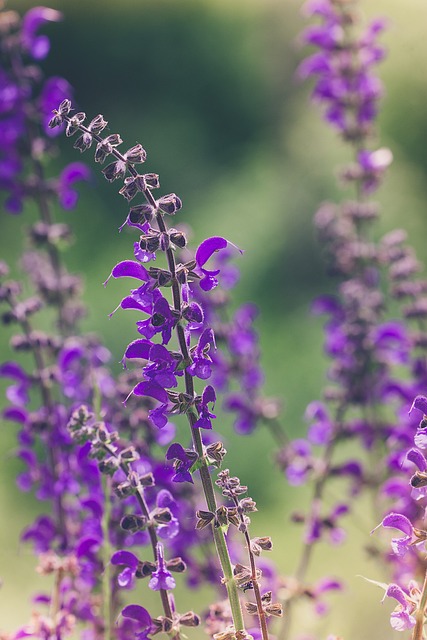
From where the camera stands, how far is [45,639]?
3.51ft

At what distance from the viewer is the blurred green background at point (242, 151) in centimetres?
405

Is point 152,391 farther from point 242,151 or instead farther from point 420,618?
point 242,151

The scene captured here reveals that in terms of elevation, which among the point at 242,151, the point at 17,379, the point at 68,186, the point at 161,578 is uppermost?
the point at 242,151

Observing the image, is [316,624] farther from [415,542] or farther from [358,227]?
[415,542]

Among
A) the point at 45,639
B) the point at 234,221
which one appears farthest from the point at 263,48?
the point at 45,639

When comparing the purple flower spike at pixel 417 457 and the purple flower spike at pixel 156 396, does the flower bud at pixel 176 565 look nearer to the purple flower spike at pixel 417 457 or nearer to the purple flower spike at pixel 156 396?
the purple flower spike at pixel 156 396

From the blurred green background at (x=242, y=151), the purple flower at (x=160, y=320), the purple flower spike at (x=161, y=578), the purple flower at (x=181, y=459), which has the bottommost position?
the purple flower spike at (x=161, y=578)

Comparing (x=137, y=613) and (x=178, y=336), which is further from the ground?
(x=178, y=336)

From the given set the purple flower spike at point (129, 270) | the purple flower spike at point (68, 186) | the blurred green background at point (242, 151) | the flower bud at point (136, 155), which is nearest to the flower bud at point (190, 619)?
the purple flower spike at point (129, 270)

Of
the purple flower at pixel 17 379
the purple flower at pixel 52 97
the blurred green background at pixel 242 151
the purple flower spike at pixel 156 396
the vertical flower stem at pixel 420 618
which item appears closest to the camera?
the vertical flower stem at pixel 420 618

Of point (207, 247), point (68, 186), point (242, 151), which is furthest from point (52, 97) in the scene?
point (242, 151)

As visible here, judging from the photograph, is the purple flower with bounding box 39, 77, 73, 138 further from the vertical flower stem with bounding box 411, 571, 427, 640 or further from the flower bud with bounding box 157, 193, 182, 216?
the vertical flower stem with bounding box 411, 571, 427, 640

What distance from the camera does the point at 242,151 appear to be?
5.32 meters

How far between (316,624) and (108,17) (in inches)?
191
